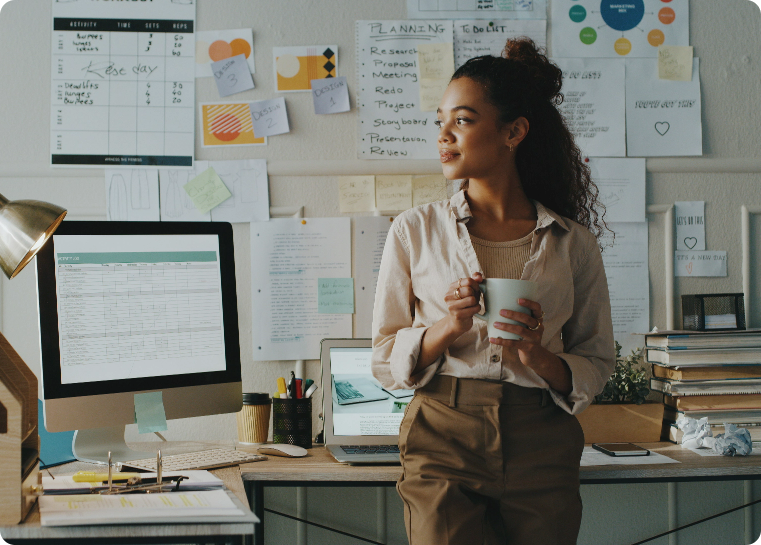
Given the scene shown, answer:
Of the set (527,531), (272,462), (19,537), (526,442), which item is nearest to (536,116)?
(526,442)

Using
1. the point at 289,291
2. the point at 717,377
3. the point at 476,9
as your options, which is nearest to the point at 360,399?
the point at 289,291

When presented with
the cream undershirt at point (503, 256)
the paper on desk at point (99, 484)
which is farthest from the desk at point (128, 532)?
the cream undershirt at point (503, 256)

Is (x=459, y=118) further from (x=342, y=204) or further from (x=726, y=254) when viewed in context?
(x=726, y=254)

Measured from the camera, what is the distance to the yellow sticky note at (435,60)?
6.12ft

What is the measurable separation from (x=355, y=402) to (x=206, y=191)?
734mm

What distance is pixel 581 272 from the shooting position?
4.22 feet

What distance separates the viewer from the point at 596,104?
1896 mm

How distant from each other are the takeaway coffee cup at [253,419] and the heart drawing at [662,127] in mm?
1382

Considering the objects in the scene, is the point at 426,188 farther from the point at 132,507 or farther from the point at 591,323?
the point at 132,507

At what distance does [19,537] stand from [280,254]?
3.50 ft

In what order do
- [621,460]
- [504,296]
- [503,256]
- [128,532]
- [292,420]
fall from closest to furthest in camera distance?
[128,532] < [504,296] < [503,256] < [621,460] < [292,420]

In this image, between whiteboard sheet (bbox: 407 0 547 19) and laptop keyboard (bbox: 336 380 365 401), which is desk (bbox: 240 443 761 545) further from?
whiteboard sheet (bbox: 407 0 547 19)

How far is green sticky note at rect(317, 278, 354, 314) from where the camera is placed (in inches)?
72.8

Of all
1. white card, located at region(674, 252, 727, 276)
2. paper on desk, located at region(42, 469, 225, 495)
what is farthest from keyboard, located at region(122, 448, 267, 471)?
white card, located at region(674, 252, 727, 276)
